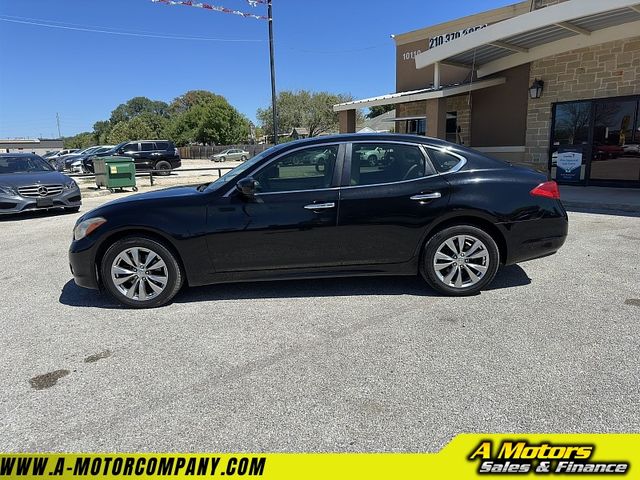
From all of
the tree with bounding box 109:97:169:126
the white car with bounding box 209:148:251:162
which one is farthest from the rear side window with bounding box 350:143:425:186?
the tree with bounding box 109:97:169:126

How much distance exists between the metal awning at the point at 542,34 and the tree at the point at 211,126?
56.1 meters

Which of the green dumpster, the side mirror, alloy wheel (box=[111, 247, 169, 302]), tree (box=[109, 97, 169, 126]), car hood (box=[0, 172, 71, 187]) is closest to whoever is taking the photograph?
the side mirror

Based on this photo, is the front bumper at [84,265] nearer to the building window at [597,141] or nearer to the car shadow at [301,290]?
the car shadow at [301,290]

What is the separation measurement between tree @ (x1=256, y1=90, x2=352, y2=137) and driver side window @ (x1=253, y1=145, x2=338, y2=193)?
54.7 meters

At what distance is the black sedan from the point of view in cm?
414

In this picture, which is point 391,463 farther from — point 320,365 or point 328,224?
point 328,224

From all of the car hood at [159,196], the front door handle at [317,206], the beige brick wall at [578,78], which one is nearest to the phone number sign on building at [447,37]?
the beige brick wall at [578,78]

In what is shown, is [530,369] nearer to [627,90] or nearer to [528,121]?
[627,90]

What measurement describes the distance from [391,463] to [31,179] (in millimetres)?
10449

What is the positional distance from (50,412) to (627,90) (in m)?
13.7

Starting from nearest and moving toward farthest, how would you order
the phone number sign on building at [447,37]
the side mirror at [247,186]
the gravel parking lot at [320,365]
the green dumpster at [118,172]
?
the gravel parking lot at [320,365], the side mirror at [247,186], the green dumpster at [118,172], the phone number sign on building at [447,37]

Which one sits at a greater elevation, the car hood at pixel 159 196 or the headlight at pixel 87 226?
the car hood at pixel 159 196

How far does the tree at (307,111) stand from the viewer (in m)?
58.0

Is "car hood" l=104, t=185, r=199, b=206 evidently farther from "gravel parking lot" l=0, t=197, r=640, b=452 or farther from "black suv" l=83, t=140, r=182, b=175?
"black suv" l=83, t=140, r=182, b=175
